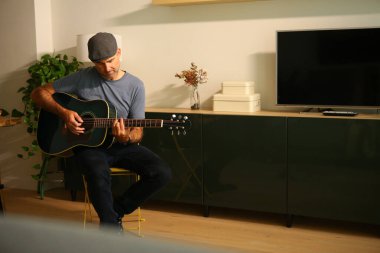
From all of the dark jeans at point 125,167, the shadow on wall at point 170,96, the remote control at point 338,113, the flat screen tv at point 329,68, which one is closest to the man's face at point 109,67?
the dark jeans at point 125,167

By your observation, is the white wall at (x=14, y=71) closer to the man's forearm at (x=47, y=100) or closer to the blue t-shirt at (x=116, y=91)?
the man's forearm at (x=47, y=100)

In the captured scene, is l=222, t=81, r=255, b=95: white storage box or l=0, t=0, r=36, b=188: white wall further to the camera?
l=0, t=0, r=36, b=188: white wall

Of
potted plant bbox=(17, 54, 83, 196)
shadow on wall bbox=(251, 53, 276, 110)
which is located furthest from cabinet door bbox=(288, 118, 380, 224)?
potted plant bbox=(17, 54, 83, 196)

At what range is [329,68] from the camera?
355 cm

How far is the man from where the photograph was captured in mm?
3047

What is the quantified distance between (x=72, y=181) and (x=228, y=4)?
1.91m

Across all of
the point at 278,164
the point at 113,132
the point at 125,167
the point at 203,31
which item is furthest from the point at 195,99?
the point at 113,132

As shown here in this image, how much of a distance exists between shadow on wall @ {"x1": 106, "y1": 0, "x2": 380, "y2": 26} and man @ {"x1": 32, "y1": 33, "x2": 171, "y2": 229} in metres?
1.09

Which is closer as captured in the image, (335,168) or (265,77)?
(335,168)

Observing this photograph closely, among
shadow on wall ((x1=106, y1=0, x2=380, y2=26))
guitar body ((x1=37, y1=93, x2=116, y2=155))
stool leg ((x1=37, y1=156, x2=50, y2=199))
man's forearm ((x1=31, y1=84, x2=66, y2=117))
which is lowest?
stool leg ((x1=37, y1=156, x2=50, y2=199))

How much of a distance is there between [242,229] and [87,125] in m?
1.29

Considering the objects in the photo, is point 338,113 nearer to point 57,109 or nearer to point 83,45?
point 57,109

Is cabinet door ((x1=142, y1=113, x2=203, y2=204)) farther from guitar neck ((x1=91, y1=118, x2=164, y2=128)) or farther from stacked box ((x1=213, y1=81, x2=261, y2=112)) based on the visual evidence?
guitar neck ((x1=91, y1=118, x2=164, y2=128))

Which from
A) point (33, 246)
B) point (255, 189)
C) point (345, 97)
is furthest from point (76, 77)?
point (33, 246)
